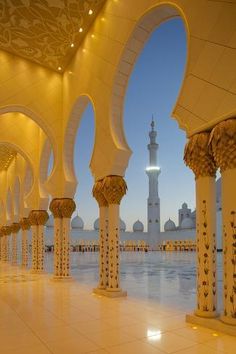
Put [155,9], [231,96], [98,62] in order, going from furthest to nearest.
→ [98,62] → [155,9] → [231,96]

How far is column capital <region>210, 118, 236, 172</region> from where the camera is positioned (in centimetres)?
384

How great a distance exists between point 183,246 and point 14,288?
29.8 metres

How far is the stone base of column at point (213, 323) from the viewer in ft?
12.2

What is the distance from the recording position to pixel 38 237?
40.0ft

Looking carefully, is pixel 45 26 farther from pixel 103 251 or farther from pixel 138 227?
pixel 138 227

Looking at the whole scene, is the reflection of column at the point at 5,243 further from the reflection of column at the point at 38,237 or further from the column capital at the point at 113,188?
the column capital at the point at 113,188

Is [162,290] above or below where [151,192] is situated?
below

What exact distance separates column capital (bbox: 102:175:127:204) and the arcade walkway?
1.83 metres

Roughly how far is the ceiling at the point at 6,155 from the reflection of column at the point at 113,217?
965cm

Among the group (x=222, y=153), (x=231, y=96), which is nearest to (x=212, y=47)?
(x=231, y=96)

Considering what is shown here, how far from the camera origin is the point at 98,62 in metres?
7.25

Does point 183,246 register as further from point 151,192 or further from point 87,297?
point 87,297

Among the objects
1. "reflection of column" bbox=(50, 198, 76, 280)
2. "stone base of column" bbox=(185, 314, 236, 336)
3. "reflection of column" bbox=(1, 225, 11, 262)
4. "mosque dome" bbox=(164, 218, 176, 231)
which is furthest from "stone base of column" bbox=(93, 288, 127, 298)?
"mosque dome" bbox=(164, 218, 176, 231)

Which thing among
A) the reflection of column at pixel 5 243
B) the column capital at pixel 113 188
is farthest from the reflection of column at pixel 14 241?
the column capital at pixel 113 188
